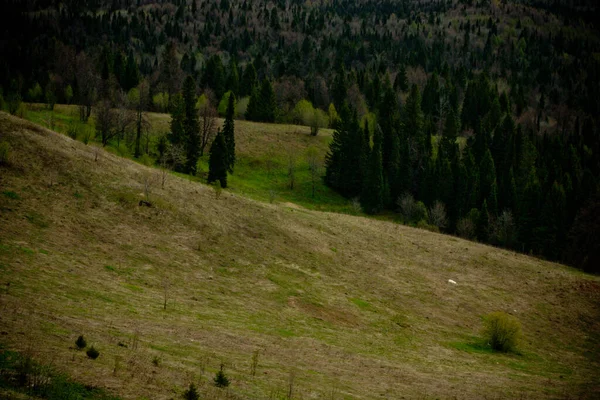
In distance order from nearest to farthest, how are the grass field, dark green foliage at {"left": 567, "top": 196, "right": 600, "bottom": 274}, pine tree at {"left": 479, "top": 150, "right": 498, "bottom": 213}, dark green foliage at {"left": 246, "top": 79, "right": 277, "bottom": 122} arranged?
dark green foliage at {"left": 567, "top": 196, "right": 600, "bottom": 274} < the grass field < pine tree at {"left": 479, "top": 150, "right": 498, "bottom": 213} < dark green foliage at {"left": 246, "top": 79, "right": 277, "bottom": 122}

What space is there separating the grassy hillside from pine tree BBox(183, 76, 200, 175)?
38982mm

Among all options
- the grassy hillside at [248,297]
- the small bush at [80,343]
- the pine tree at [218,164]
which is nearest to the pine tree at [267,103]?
the pine tree at [218,164]

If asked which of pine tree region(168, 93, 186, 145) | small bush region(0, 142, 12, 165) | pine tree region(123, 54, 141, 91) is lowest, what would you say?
pine tree region(168, 93, 186, 145)

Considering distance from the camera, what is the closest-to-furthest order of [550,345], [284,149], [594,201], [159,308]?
1. [159,308]
2. [550,345]
3. [594,201]
4. [284,149]

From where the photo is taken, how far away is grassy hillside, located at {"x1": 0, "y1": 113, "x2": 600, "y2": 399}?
16.4 metres

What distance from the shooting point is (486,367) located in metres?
27.2

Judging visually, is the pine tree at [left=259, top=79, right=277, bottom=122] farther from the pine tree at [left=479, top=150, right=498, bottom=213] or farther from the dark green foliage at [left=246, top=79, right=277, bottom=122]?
the pine tree at [left=479, top=150, right=498, bottom=213]

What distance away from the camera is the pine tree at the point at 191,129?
8375cm

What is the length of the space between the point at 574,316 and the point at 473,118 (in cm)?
12344

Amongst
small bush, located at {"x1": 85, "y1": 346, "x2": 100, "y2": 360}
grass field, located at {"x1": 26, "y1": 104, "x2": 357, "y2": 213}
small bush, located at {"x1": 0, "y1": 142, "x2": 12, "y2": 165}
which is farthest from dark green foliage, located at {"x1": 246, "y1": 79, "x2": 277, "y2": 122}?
small bush, located at {"x1": 85, "y1": 346, "x2": 100, "y2": 360}

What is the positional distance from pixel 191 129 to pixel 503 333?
69450 mm

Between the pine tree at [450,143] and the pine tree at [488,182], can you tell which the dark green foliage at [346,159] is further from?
the pine tree at [488,182]

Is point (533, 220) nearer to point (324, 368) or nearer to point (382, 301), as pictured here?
point (382, 301)

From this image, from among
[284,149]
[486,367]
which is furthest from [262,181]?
[486,367]
